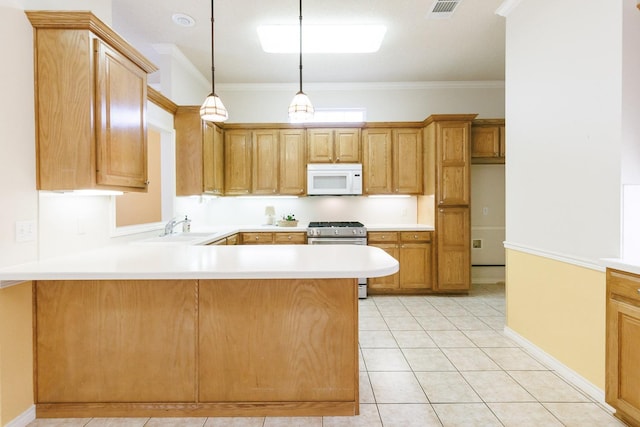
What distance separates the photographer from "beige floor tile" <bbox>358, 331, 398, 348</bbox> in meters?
2.96

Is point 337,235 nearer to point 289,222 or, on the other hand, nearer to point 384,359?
point 289,222

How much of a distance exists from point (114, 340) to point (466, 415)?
6.84 feet

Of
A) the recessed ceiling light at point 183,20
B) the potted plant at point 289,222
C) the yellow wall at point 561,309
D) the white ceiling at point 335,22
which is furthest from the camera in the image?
the potted plant at point 289,222

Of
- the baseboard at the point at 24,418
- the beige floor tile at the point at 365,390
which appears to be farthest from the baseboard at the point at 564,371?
the baseboard at the point at 24,418

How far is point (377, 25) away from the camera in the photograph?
3416 millimetres

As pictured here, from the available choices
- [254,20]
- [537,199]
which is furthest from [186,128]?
[537,199]

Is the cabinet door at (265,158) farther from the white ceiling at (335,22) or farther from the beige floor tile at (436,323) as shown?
the beige floor tile at (436,323)

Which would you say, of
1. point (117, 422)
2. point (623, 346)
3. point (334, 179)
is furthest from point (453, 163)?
point (117, 422)

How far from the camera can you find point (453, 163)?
4426 millimetres

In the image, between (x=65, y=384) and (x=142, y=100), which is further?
(x=142, y=100)

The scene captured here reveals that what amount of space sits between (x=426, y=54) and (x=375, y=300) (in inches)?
123

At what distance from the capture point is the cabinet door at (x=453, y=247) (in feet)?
14.6

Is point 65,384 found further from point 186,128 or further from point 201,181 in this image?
point 186,128

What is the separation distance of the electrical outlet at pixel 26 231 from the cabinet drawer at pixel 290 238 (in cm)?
280
